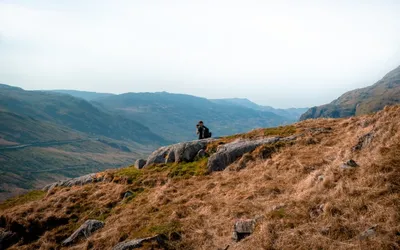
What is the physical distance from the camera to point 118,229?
57.5 feet

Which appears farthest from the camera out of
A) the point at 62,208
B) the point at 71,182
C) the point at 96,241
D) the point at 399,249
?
the point at 71,182

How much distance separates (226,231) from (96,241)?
7.99m

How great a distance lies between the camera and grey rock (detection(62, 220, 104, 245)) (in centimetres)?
1879

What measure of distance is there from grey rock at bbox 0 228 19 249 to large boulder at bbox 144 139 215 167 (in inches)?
587

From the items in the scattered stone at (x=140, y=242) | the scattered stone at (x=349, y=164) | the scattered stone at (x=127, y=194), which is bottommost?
the scattered stone at (x=127, y=194)

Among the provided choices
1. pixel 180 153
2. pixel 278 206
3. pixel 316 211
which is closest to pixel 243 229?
pixel 278 206

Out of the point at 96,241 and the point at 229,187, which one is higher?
the point at 229,187

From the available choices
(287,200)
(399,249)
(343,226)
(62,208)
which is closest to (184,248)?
(287,200)

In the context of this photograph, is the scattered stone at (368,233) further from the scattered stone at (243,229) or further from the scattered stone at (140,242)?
the scattered stone at (140,242)

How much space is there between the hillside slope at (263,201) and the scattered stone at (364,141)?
3.1 inches

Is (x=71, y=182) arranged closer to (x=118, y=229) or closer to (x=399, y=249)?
(x=118, y=229)

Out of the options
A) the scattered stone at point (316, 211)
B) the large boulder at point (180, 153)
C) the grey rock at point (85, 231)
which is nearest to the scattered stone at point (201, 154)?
the large boulder at point (180, 153)

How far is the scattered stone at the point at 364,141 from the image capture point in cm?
1686

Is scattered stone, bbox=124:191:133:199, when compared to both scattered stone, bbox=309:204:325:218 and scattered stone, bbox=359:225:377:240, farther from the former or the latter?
scattered stone, bbox=359:225:377:240
